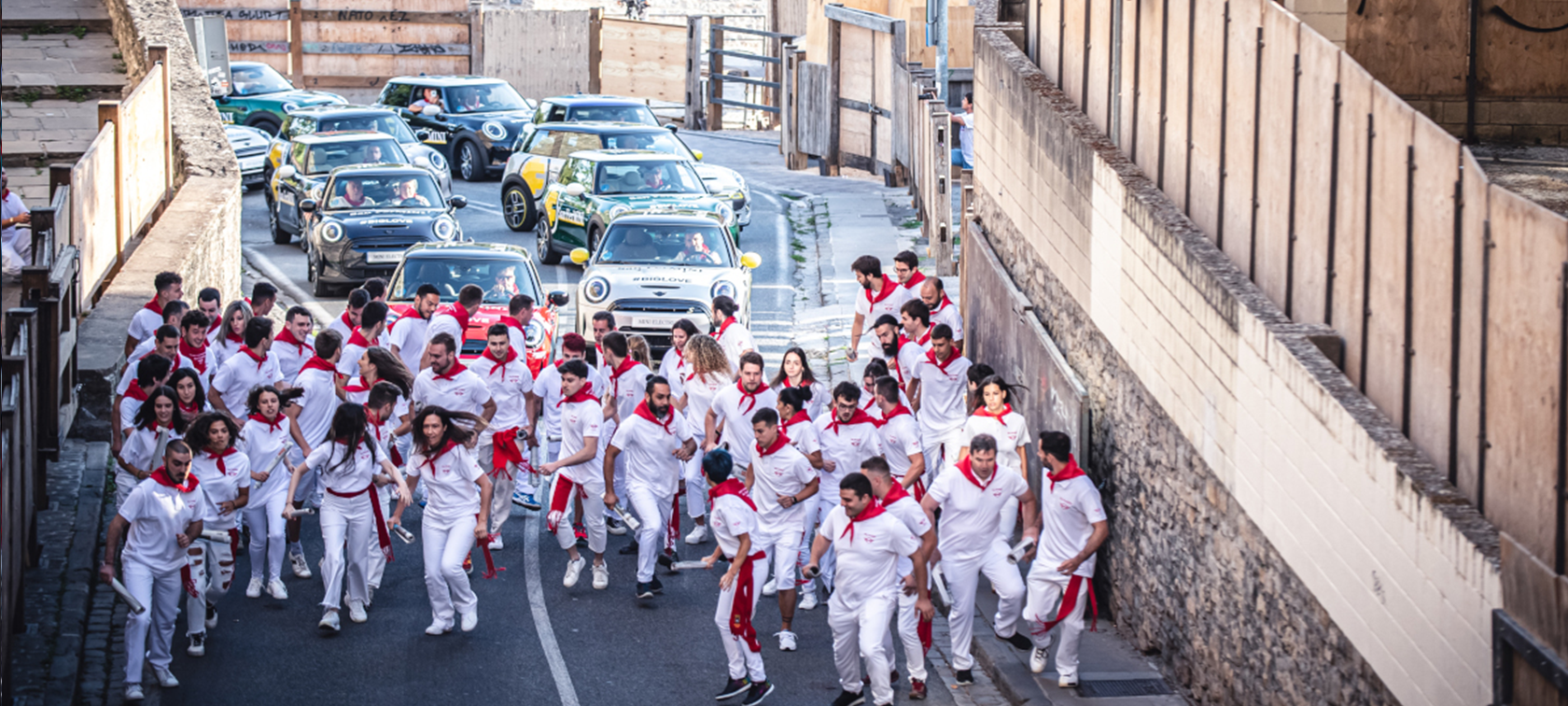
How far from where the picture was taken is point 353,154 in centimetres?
2678

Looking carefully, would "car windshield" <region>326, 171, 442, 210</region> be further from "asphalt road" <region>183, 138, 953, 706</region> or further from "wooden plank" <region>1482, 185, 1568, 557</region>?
"wooden plank" <region>1482, 185, 1568, 557</region>

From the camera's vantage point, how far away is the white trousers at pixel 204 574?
36.2 ft

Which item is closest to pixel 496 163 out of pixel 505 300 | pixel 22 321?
pixel 505 300

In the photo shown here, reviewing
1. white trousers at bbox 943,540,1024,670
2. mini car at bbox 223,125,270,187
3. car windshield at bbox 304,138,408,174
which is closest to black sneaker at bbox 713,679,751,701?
white trousers at bbox 943,540,1024,670

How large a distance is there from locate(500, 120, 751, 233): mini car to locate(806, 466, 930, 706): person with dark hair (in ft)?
54.2

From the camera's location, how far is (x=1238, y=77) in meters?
10.6

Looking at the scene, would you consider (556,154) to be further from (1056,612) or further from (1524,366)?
(1524,366)

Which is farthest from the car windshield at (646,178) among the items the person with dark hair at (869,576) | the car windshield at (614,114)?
the person with dark hair at (869,576)

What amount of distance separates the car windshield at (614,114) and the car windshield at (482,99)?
2333mm

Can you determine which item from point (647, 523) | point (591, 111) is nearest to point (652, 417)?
point (647, 523)

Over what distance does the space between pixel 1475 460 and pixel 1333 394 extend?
0.92m

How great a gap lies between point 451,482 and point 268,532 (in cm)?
173

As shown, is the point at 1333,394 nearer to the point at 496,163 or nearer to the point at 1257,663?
the point at 1257,663

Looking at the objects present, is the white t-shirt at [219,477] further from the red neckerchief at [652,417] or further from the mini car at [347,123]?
the mini car at [347,123]
